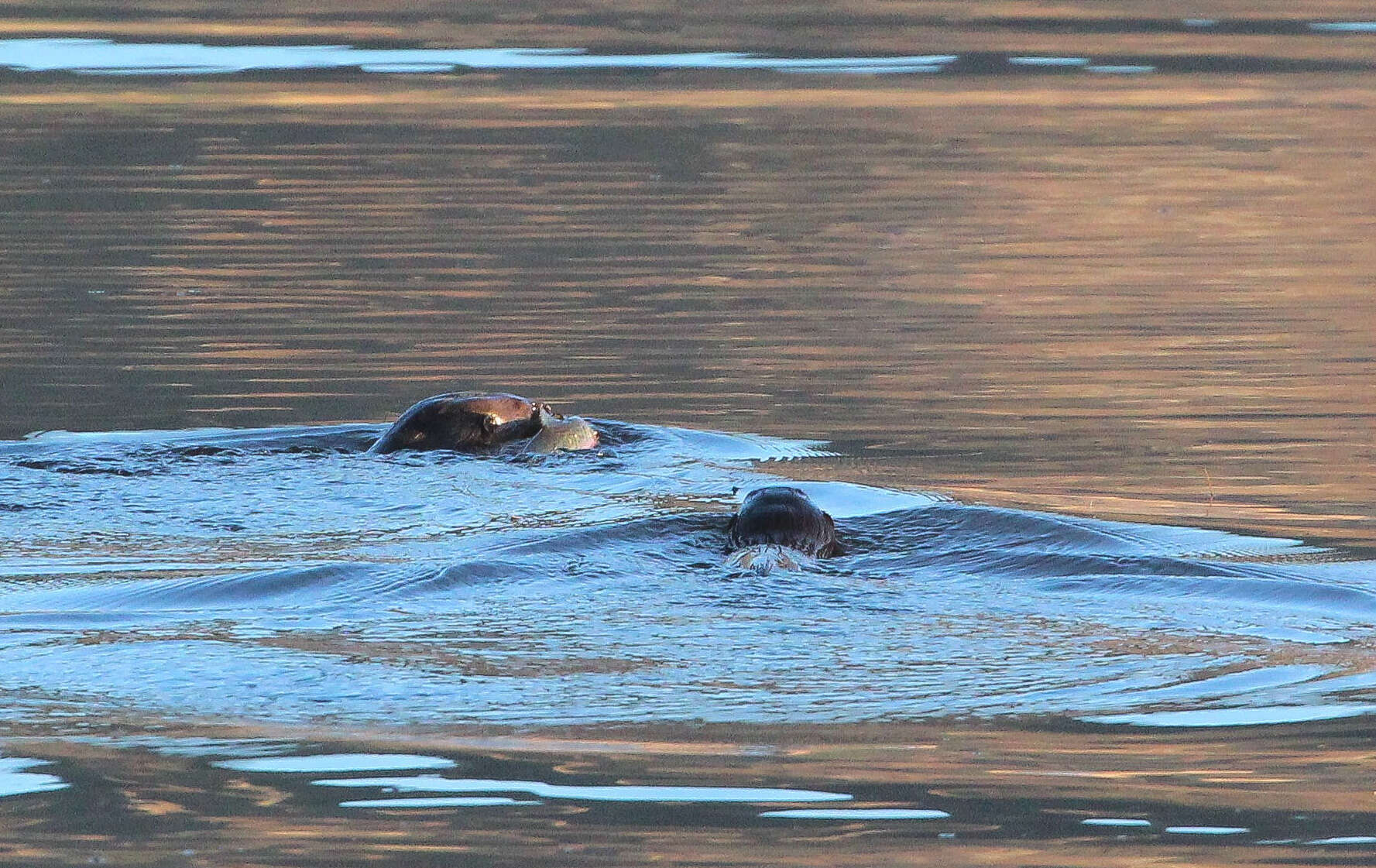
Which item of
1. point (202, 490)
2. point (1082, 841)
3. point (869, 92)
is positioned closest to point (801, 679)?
point (1082, 841)

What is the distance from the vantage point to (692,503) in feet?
26.0

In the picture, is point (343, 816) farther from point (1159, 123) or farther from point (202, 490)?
point (1159, 123)

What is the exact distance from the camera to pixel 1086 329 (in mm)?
11523

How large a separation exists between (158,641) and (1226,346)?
21.2 feet

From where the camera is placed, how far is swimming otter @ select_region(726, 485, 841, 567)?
6859 millimetres

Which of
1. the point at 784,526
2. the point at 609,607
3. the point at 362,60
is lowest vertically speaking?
the point at 609,607

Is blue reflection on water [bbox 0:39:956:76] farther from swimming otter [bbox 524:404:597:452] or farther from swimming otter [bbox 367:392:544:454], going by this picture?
swimming otter [bbox 524:404:597:452]

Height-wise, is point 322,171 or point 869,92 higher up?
point 869,92

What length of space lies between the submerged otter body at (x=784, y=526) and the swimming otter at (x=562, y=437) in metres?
1.67

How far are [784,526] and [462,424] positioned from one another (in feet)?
7.57

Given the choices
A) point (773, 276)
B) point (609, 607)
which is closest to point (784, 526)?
point (609, 607)

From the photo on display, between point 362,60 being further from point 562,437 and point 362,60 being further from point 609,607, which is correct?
point 609,607

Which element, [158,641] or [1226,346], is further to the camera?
[1226,346]

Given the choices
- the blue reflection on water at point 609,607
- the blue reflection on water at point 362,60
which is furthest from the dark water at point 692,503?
the blue reflection on water at point 362,60
